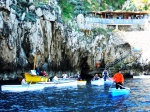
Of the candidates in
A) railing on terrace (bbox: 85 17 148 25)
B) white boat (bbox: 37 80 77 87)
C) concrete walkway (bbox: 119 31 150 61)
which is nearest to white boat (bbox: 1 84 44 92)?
white boat (bbox: 37 80 77 87)

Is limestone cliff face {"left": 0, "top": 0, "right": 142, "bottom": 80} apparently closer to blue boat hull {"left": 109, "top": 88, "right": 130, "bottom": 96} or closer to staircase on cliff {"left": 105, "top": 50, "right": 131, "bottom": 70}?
staircase on cliff {"left": 105, "top": 50, "right": 131, "bottom": 70}

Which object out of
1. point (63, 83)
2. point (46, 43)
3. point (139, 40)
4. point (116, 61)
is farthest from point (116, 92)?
point (139, 40)

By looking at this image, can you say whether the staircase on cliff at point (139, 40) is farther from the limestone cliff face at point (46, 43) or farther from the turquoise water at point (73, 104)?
the turquoise water at point (73, 104)

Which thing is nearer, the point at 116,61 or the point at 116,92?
the point at 116,92

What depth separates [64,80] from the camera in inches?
2420

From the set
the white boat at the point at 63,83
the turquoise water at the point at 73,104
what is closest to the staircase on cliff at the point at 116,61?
the white boat at the point at 63,83

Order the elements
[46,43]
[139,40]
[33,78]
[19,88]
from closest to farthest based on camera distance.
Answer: [19,88], [33,78], [46,43], [139,40]

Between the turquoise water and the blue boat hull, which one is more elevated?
the blue boat hull

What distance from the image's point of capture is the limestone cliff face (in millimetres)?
63500

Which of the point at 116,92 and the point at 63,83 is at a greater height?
the point at 63,83

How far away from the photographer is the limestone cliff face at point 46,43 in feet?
208

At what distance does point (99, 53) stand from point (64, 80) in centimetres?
2169

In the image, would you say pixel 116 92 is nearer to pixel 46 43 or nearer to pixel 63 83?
pixel 63 83

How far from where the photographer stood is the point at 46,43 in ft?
232
